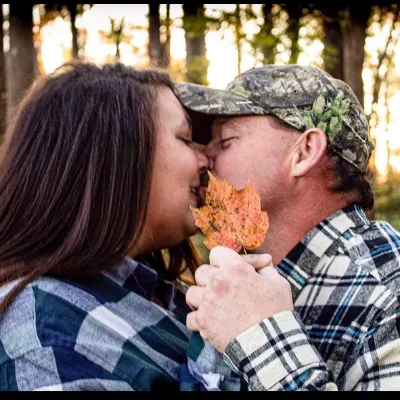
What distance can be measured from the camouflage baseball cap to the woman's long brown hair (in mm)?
334

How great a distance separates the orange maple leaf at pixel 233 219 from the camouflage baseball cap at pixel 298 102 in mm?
548

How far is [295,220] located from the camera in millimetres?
2533

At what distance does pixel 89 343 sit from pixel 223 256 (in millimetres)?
534

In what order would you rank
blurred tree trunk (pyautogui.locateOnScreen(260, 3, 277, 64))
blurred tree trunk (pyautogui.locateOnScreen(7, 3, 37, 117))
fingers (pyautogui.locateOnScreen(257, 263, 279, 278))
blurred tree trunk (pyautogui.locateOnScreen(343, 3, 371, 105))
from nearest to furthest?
fingers (pyautogui.locateOnScreen(257, 263, 279, 278)), blurred tree trunk (pyautogui.locateOnScreen(343, 3, 371, 105)), blurred tree trunk (pyautogui.locateOnScreen(260, 3, 277, 64)), blurred tree trunk (pyautogui.locateOnScreen(7, 3, 37, 117))

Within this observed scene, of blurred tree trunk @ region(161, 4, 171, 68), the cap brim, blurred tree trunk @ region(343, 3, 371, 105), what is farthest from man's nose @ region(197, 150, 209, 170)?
blurred tree trunk @ region(161, 4, 171, 68)

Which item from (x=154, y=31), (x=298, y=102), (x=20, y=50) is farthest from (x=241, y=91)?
(x=20, y=50)

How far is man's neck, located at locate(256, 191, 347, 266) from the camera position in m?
2.51

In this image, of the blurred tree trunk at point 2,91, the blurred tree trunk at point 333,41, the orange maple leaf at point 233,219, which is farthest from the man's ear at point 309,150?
the blurred tree trunk at point 2,91

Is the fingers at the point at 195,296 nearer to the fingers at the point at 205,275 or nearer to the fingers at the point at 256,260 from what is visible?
the fingers at the point at 205,275

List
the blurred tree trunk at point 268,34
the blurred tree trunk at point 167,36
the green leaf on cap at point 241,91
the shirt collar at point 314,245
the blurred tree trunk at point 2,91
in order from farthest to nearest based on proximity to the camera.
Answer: the blurred tree trunk at point 167,36, the blurred tree trunk at point 2,91, the blurred tree trunk at point 268,34, the green leaf on cap at point 241,91, the shirt collar at point 314,245

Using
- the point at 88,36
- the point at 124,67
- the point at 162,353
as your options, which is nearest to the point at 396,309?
the point at 162,353

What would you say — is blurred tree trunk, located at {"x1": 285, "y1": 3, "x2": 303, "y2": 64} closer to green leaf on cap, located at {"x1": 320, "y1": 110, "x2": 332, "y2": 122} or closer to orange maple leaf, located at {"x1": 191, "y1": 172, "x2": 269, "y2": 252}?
green leaf on cap, located at {"x1": 320, "y1": 110, "x2": 332, "y2": 122}

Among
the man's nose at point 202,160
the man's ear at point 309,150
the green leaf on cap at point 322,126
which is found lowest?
the man's nose at point 202,160

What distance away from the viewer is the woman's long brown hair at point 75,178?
205 cm
